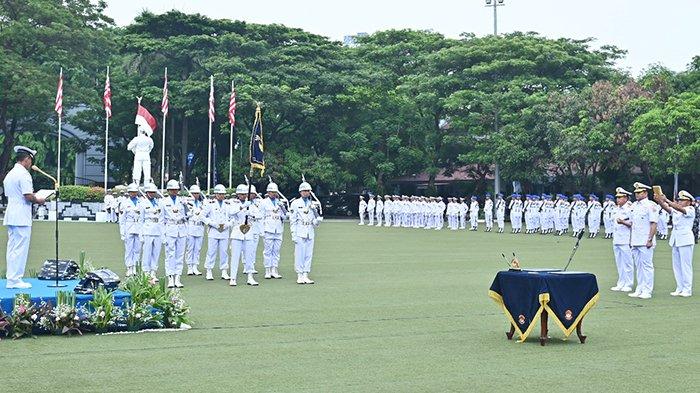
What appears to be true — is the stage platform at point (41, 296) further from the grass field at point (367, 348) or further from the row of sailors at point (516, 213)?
the row of sailors at point (516, 213)

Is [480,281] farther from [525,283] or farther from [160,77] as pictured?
[160,77]

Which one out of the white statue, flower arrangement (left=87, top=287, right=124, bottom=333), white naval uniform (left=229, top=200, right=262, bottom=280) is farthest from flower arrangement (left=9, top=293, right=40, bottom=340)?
the white statue

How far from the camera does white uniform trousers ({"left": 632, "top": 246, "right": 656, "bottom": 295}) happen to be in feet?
48.5

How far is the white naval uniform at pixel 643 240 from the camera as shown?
48.5 ft

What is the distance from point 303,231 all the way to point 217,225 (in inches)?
65.0

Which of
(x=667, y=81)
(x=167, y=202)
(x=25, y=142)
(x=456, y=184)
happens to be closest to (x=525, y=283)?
(x=167, y=202)

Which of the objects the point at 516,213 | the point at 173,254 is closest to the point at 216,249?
the point at 173,254

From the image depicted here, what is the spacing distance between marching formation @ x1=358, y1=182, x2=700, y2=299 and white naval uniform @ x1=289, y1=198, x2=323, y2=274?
5.23 metres

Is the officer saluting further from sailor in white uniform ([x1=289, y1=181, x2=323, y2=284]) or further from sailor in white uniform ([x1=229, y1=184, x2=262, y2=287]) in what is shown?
sailor in white uniform ([x1=289, y1=181, x2=323, y2=284])

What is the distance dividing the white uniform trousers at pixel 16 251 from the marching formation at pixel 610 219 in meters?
6.76

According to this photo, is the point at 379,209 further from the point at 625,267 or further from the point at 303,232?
the point at 625,267

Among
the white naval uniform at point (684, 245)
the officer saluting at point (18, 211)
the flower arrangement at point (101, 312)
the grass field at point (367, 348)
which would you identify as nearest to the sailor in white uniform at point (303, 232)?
the grass field at point (367, 348)

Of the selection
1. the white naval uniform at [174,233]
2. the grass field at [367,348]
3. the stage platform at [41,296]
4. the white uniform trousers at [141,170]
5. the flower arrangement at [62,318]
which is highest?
the white uniform trousers at [141,170]

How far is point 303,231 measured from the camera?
1664cm
